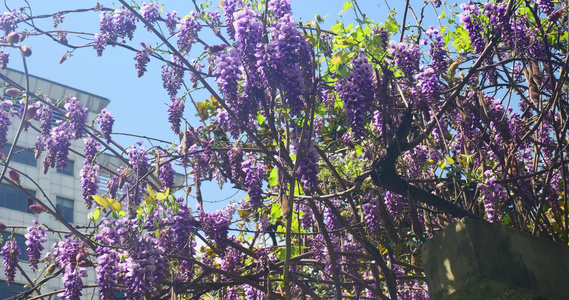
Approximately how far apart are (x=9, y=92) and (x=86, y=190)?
844 millimetres

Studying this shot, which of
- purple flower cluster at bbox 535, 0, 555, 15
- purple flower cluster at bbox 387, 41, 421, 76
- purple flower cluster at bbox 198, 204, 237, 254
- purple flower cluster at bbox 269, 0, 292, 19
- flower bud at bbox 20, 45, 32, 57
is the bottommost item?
purple flower cluster at bbox 198, 204, 237, 254

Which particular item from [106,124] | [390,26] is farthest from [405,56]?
[106,124]

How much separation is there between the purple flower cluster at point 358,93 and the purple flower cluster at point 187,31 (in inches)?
53.9

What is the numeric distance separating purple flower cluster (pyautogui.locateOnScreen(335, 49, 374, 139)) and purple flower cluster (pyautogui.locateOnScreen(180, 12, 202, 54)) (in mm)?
1369

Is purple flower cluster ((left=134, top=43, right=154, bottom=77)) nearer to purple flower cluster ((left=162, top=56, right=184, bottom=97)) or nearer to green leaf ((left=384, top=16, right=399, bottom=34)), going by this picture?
purple flower cluster ((left=162, top=56, right=184, bottom=97))

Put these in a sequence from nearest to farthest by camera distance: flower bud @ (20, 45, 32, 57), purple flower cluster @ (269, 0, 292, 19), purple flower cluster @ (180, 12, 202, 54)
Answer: purple flower cluster @ (269, 0, 292, 19) → purple flower cluster @ (180, 12, 202, 54) → flower bud @ (20, 45, 32, 57)

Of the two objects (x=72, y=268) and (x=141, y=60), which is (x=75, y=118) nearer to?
(x=141, y=60)

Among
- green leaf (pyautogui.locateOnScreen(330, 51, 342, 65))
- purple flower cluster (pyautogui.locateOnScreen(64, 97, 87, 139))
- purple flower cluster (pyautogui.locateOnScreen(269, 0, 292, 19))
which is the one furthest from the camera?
purple flower cluster (pyautogui.locateOnScreen(64, 97, 87, 139))

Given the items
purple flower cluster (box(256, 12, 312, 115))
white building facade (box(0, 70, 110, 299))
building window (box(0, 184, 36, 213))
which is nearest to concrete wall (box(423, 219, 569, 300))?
purple flower cluster (box(256, 12, 312, 115))

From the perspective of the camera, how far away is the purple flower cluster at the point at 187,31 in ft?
14.3

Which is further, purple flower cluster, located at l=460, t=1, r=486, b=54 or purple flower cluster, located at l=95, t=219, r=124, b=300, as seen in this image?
purple flower cluster, located at l=460, t=1, r=486, b=54


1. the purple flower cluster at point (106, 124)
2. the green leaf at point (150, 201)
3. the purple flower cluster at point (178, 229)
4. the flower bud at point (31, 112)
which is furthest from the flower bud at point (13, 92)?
the green leaf at point (150, 201)

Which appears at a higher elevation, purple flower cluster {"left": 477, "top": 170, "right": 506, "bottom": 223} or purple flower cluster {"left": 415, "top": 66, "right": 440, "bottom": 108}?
purple flower cluster {"left": 415, "top": 66, "right": 440, "bottom": 108}

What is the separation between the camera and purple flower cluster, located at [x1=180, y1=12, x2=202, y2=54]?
437cm
